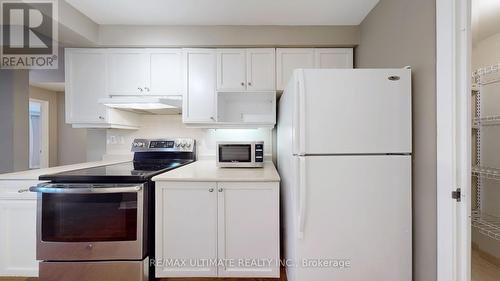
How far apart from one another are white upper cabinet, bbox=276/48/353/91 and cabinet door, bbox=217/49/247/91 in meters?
0.37

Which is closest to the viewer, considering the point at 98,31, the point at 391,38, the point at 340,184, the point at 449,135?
the point at 449,135

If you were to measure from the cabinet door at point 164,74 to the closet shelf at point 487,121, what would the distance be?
2.60 m

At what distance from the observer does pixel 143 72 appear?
2.42 m

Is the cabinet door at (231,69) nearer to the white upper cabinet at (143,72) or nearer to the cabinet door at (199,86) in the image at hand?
the cabinet door at (199,86)

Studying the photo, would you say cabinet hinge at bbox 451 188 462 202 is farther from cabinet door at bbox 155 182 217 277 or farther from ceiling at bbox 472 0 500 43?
cabinet door at bbox 155 182 217 277

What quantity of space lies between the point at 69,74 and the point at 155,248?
1995 mm

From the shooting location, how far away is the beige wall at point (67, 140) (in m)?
4.50

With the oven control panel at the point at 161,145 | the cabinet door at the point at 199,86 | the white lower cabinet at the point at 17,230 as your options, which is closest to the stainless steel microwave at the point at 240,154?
the cabinet door at the point at 199,86

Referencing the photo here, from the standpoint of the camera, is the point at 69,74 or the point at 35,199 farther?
the point at 69,74

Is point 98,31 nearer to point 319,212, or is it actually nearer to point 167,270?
point 167,270

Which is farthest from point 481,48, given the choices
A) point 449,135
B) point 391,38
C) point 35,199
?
point 35,199

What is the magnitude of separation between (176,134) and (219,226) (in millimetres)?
1393

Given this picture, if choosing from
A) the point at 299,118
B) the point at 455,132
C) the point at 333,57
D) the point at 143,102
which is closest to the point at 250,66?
the point at 333,57

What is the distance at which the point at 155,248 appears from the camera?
1.78m
